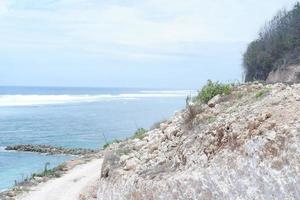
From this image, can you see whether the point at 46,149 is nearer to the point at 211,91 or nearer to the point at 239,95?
the point at 211,91

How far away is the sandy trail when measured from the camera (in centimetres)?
1886

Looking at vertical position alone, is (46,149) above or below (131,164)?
below

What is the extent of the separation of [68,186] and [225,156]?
37.1 ft

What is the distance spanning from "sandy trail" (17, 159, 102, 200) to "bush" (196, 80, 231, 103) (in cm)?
605

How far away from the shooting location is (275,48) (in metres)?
52.1

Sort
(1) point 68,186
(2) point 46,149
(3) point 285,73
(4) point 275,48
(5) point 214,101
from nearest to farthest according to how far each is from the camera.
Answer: (5) point 214,101 → (1) point 68,186 → (2) point 46,149 → (3) point 285,73 → (4) point 275,48

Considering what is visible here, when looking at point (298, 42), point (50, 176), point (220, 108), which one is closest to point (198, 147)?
point (220, 108)

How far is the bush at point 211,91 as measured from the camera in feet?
45.7

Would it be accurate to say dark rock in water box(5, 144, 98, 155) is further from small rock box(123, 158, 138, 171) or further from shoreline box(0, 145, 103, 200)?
small rock box(123, 158, 138, 171)

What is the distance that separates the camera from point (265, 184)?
8852 mm

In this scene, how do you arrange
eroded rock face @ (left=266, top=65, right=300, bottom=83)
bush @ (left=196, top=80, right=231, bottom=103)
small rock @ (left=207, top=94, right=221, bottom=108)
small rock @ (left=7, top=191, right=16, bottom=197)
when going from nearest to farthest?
1. small rock @ (left=207, top=94, right=221, bottom=108)
2. bush @ (left=196, top=80, right=231, bottom=103)
3. small rock @ (left=7, top=191, right=16, bottom=197)
4. eroded rock face @ (left=266, top=65, right=300, bottom=83)

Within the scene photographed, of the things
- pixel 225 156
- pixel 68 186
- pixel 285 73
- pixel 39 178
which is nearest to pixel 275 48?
pixel 285 73

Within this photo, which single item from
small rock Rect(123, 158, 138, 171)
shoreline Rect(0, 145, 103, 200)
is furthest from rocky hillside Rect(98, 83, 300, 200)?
shoreline Rect(0, 145, 103, 200)

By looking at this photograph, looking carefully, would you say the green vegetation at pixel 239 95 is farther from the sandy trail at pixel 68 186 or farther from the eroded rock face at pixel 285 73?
the eroded rock face at pixel 285 73
